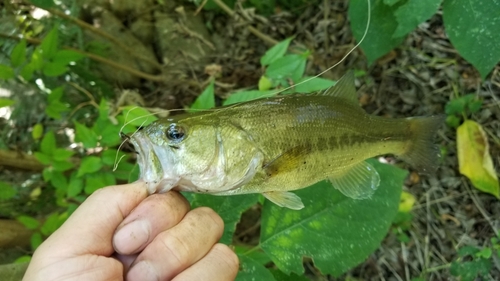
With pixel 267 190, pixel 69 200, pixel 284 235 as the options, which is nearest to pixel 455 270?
pixel 284 235

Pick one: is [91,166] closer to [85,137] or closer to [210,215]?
[85,137]

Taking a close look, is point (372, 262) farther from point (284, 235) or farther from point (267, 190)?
point (267, 190)

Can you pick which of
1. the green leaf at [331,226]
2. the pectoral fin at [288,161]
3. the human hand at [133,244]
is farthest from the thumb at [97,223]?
the green leaf at [331,226]

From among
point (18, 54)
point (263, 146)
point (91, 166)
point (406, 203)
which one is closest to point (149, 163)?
point (263, 146)

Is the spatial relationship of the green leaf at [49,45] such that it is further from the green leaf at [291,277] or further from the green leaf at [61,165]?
the green leaf at [291,277]

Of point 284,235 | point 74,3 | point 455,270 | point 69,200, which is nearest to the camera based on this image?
point 284,235

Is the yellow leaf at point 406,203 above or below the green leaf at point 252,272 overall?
below
